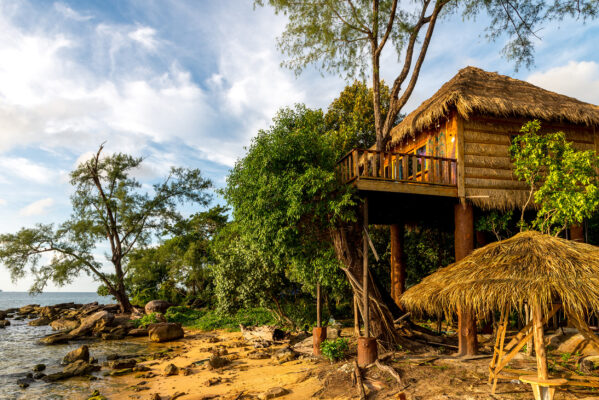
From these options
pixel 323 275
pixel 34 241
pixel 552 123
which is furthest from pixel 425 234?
pixel 34 241

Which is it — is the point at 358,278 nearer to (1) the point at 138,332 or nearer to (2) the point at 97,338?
(1) the point at 138,332

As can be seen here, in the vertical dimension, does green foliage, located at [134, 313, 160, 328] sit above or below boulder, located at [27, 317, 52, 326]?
above

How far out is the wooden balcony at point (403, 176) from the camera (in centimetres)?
1002

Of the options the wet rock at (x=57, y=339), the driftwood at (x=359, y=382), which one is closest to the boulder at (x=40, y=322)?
the wet rock at (x=57, y=339)

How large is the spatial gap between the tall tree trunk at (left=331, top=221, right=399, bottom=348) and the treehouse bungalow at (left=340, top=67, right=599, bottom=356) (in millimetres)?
1248

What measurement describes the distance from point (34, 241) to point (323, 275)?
21.3m

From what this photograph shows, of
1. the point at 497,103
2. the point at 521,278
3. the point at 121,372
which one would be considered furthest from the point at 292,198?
the point at 121,372

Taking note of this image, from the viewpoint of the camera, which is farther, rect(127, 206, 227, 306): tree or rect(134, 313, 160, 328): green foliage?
rect(127, 206, 227, 306): tree

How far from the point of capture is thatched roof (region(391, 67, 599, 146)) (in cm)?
1086

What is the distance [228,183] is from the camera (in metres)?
11.5

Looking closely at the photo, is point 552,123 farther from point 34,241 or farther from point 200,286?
point 34,241

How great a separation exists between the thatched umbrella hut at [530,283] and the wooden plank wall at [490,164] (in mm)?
4062

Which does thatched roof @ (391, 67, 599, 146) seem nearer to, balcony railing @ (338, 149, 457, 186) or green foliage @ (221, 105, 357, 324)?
balcony railing @ (338, 149, 457, 186)

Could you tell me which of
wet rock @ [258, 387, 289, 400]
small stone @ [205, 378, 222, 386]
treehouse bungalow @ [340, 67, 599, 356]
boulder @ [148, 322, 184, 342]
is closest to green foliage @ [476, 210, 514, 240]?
treehouse bungalow @ [340, 67, 599, 356]
